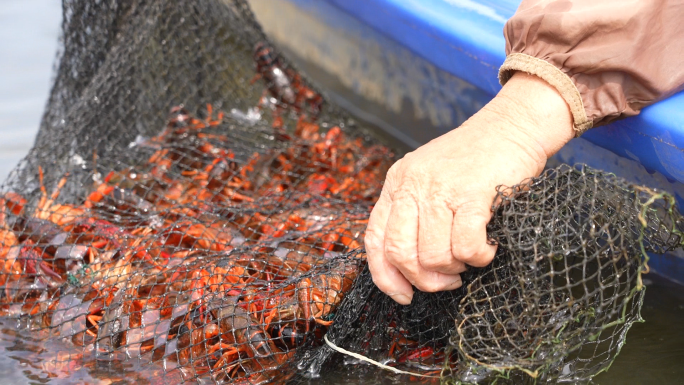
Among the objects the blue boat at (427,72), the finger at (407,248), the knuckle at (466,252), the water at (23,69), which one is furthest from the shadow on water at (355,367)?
the water at (23,69)

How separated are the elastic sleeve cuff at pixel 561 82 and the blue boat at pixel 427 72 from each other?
36 cm

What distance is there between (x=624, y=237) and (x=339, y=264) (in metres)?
0.96

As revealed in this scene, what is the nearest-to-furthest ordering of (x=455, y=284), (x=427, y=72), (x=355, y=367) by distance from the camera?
(x=455, y=284) < (x=355, y=367) < (x=427, y=72)

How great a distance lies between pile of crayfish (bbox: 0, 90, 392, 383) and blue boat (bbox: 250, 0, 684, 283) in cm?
56

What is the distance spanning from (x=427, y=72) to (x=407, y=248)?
2037 mm

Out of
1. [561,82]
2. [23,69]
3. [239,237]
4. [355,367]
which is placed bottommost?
[355,367]

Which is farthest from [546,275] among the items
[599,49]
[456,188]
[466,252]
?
[599,49]

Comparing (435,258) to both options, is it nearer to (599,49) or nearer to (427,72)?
(599,49)

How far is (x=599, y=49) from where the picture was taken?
1901mm

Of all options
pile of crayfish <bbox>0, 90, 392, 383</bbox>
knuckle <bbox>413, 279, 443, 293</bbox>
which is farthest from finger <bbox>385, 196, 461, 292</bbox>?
pile of crayfish <bbox>0, 90, 392, 383</bbox>

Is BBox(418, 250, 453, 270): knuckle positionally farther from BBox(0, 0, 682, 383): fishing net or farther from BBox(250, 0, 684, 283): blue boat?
BBox(250, 0, 684, 283): blue boat

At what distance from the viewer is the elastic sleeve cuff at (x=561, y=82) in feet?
6.29

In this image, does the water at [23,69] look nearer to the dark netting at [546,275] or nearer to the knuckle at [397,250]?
the knuckle at [397,250]

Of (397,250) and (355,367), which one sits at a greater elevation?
(397,250)
